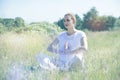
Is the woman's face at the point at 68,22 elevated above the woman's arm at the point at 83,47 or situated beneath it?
elevated above

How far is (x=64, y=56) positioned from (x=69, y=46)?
0.15 meters

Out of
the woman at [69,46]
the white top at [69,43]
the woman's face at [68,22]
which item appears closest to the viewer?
the woman at [69,46]

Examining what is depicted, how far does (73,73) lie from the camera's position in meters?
2.97

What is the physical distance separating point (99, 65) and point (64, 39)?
904 mm

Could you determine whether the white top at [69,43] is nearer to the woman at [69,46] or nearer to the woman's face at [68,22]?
the woman at [69,46]

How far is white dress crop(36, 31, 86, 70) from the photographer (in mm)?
3303

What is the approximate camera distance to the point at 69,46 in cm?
368

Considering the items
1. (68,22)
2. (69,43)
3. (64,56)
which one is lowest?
(64,56)

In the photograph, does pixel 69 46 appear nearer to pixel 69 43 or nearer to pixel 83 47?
pixel 69 43

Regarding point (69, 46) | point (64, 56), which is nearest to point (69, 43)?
point (69, 46)

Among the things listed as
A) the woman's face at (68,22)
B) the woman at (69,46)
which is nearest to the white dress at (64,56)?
the woman at (69,46)

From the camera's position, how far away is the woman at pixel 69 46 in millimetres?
3404

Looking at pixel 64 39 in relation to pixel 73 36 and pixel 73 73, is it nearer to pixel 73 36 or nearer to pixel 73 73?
pixel 73 36

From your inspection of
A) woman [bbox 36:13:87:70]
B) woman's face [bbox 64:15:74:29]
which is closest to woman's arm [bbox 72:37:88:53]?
woman [bbox 36:13:87:70]
